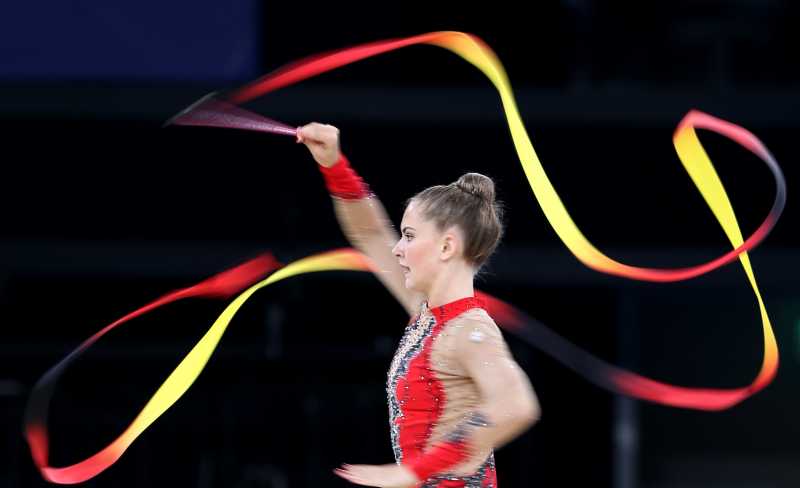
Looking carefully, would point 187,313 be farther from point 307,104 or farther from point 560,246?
point 560,246

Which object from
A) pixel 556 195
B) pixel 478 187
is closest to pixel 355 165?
pixel 556 195

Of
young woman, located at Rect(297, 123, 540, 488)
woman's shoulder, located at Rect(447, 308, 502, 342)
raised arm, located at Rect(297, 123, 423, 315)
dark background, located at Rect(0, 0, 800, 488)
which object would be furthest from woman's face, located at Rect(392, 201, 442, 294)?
dark background, located at Rect(0, 0, 800, 488)

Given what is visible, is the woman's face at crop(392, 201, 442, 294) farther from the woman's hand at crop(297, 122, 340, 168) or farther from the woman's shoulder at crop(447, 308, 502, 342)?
the woman's hand at crop(297, 122, 340, 168)

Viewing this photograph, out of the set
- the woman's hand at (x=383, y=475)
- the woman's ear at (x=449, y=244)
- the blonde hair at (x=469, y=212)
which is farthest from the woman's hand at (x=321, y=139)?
the woman's hand at (x=383, y=475)

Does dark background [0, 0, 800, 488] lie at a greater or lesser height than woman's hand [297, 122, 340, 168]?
greater

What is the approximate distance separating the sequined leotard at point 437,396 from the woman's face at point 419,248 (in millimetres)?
87

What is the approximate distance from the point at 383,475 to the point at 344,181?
3.12ft

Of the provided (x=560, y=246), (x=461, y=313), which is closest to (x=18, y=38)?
(x=560, y=246)

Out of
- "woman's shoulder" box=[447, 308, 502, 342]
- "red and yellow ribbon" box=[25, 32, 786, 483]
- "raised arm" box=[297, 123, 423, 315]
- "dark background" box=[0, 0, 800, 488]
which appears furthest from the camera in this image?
"dark background" box=[0, 0, 800, 488]

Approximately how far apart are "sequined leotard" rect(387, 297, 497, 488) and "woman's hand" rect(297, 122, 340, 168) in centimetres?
52

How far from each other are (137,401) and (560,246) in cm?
222

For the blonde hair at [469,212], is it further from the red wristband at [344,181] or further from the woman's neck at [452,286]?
the red wristband at [344,181]

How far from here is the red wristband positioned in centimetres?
315

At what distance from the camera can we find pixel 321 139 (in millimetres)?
3018
